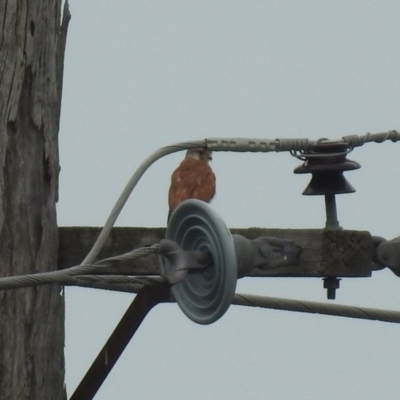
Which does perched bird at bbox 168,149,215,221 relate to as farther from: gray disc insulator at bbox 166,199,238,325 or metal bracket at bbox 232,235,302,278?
gray disc insulator at bbox 166,199,238,325

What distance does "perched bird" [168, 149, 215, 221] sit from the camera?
18.9 ft

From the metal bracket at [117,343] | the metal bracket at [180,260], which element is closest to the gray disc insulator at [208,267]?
the metal bracket at [180,260]

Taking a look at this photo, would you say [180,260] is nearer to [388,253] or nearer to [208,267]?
[208,267]

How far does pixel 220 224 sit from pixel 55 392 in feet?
3.54

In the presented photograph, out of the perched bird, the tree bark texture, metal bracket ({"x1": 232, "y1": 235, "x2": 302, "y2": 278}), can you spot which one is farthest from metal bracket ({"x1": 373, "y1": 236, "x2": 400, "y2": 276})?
the perched bird

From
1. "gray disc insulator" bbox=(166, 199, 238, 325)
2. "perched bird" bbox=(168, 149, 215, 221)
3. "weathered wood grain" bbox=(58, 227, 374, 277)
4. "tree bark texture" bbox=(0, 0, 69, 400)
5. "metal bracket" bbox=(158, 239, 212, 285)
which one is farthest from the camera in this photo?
"perched bird" bbox=(168, 149, 215, 221)

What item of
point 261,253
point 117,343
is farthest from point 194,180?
point 261,253

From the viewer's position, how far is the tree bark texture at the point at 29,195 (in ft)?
11.3

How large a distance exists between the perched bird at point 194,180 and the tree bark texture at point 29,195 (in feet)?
6.79

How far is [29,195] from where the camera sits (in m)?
3.50

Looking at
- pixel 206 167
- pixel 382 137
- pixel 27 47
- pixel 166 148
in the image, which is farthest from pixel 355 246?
pixel 206 167

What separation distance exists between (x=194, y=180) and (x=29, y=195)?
252 cm

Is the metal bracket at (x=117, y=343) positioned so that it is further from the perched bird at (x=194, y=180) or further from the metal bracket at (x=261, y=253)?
the perched bird at (x=194, y=180)

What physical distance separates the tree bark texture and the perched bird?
81.4 inches
